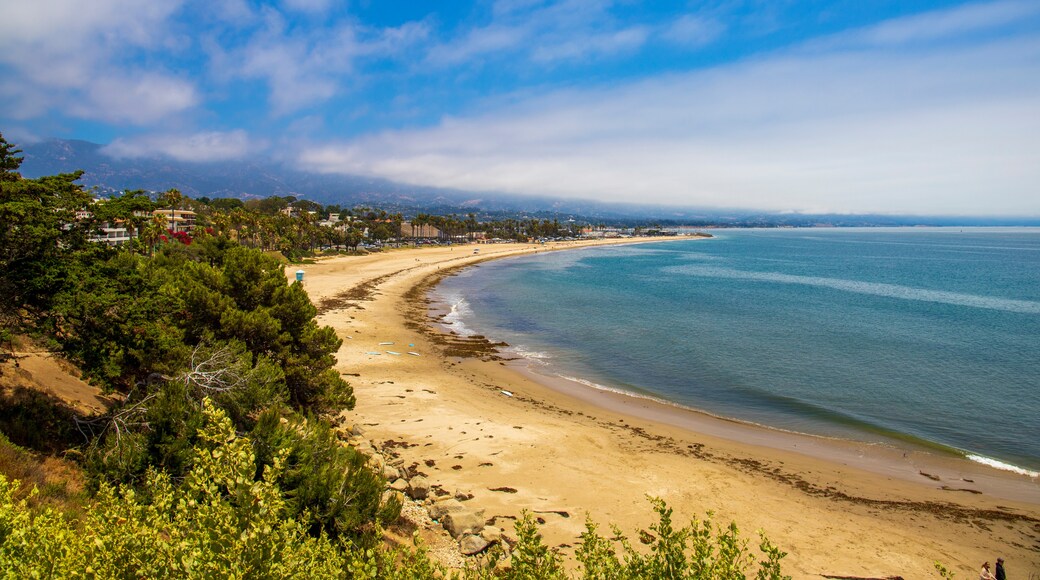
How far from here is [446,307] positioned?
4819cm

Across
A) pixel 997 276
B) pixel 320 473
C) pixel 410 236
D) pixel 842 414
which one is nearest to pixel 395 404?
pixel 320 473

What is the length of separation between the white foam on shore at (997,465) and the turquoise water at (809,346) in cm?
19

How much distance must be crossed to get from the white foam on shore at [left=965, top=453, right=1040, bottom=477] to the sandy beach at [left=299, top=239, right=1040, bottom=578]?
47 cm

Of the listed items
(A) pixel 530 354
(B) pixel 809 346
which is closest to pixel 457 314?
(A) pixel 530 354

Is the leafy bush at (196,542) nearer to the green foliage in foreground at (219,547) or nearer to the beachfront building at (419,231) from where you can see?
the green foliage in foreground at (219,547)

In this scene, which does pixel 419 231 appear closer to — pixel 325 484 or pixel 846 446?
pixel 846 446

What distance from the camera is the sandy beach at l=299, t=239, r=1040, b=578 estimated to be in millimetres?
13109

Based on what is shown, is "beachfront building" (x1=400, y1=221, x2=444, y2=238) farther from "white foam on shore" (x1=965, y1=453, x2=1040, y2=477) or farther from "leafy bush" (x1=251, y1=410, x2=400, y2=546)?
"leafy bush" (x1=251, y1=410, x2=400, y2=546)

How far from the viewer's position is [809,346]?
35125mm

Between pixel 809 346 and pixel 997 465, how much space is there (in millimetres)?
17377

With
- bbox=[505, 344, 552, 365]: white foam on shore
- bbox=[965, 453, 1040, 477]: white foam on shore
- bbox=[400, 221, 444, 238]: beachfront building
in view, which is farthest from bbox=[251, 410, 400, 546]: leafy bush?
bbox=[400, 221, 444, 238]: beachfront building

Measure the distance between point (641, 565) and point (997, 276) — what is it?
329 ft

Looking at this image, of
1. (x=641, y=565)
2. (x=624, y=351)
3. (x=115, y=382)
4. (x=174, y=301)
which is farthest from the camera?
(x=624, y=351)

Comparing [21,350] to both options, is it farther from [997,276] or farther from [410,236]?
[410,236]
